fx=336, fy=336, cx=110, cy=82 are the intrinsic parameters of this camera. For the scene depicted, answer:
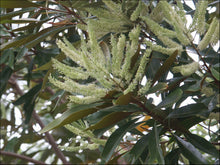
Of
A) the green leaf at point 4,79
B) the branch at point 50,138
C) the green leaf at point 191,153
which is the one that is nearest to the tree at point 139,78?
the green leaf at point 191,153

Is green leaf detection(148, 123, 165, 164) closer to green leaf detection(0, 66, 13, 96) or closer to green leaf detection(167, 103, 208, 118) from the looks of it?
green leaf detection(167, 103, 208, 118)

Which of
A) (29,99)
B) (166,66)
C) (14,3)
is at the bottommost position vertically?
(29,99)

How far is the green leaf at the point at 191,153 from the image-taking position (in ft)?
2.53

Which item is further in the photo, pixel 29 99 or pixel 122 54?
pixel 29 99

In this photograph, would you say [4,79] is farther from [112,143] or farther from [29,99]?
[112,143]

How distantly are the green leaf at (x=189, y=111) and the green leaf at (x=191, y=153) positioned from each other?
0.07 metres

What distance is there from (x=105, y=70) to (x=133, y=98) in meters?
0.13

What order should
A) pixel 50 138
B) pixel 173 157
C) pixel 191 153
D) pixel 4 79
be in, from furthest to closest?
1. pixel 50 138
2. pixel 4 79
3. pixel 173 157
4. pixel 191 153

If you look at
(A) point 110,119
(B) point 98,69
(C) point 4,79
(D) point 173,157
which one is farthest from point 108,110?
(C) point 4,79

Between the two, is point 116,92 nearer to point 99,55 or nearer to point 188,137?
point 99,55


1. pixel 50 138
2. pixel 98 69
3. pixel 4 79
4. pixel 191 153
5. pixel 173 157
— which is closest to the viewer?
pixel 98 69

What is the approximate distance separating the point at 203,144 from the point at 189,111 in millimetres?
93

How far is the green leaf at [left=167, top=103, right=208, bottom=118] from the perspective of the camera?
31.9 inches

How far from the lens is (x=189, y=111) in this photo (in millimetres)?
829
